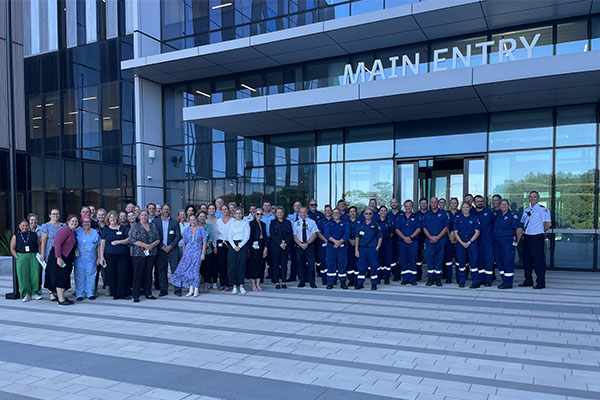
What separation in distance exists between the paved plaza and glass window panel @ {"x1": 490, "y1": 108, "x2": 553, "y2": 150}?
5.15m

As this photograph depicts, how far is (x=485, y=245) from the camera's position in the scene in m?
9.41

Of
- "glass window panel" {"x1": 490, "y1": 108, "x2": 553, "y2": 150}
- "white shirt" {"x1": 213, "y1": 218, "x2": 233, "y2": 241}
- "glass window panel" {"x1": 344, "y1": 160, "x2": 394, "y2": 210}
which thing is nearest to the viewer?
"white shirt" {"x1": 213, "y1": 218, "x2": 233, "y2": 241}

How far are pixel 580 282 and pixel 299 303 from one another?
6799 mm

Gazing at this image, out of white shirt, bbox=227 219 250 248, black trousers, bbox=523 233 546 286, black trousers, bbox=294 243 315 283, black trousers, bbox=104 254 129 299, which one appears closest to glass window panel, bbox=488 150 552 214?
black trousers, bbox=523 233 546 286

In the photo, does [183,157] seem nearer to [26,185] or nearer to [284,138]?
[284,138]

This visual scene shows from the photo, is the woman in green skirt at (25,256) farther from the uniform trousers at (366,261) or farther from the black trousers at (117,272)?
the uniform trousers at (366,261)

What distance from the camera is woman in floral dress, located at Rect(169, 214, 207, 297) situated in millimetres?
8906

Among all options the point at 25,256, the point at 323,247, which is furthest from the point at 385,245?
the point at 25,256

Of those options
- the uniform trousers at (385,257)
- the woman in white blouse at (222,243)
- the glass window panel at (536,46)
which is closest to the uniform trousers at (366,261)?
the uniform trousers at (385,257)

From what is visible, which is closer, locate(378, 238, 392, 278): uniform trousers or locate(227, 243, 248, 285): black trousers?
locate(227, 243, 248, 285): black trousers

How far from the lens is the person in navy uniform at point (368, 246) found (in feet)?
30.5

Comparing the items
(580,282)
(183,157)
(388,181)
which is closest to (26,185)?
(183,157)

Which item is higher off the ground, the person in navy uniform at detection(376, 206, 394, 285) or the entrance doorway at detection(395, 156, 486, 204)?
the entrance doorway at detection(395, 156, 486, 204)

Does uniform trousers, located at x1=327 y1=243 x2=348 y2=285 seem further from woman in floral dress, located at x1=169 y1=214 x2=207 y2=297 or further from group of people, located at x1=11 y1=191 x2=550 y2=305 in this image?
woman in floral dress, located at x1=169 y1=214 x2=207 y2=297
